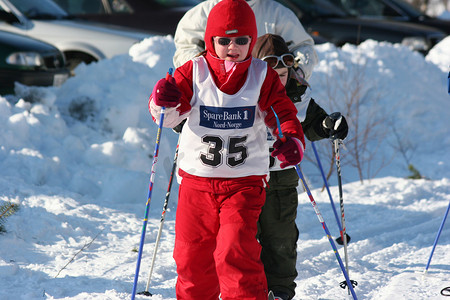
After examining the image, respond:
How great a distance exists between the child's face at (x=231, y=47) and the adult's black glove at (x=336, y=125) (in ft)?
2.86

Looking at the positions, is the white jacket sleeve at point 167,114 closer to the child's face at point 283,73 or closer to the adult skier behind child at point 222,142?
the adult skier behind child at point 222,142

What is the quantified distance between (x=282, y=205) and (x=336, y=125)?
567 mm

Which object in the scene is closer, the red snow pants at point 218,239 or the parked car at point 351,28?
the red snow pants at point 218,239

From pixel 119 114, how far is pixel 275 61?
10.7 ft

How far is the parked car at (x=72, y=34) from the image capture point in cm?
775

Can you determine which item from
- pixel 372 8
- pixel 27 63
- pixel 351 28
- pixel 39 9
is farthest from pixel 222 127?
pixel 372 8

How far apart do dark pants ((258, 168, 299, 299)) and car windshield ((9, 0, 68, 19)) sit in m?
5.53

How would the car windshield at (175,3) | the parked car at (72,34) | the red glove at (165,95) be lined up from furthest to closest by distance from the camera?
the car windshield at (175,3)
the parked car at (72,34)
the red glove at (165,95)

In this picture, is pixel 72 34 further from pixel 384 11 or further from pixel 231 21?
pixel 384 11

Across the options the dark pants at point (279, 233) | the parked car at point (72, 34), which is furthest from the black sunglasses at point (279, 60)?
the parked car at point (72, 34)

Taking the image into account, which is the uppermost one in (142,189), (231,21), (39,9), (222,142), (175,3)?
(175,3)

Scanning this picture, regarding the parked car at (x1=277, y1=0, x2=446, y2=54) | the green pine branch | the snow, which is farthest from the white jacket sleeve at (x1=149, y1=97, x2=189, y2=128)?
the parked car at (x1=277, y1=0, x2=446, y2=54)

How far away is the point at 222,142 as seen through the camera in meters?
2.88

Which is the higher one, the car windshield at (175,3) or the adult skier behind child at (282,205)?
the car windshield at (175,3)
